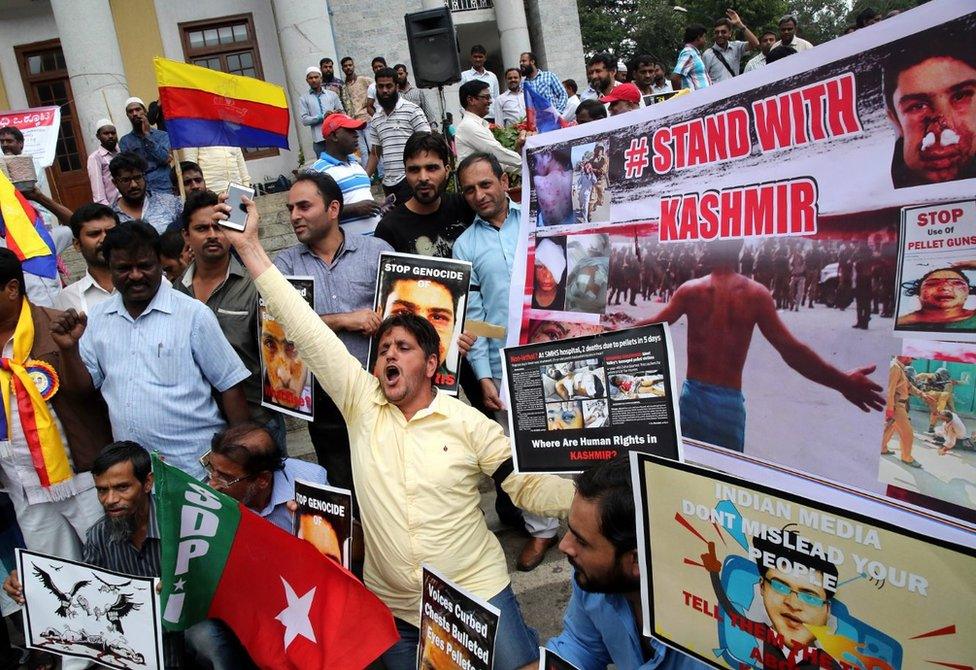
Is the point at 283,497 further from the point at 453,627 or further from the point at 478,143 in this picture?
the point at 478,143

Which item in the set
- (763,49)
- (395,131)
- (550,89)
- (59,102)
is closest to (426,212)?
(395,131)

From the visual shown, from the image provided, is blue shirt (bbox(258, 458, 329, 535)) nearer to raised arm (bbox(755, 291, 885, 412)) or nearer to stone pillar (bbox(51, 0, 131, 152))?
raised arm (bbox(755, 291, 885, 412))

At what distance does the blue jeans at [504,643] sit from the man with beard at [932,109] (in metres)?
1.67

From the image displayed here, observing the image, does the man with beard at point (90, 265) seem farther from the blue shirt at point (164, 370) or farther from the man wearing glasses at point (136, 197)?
the man wearing glasses at point (136, 197)

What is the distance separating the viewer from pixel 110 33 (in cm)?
1173

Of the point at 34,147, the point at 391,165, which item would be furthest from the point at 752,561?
the point at 34,147

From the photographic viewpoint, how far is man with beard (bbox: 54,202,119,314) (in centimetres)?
375

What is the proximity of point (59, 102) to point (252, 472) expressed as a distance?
14052 millimetres

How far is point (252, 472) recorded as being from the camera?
278 centimetres

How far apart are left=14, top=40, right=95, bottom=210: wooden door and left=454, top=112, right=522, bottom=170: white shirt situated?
10.8m

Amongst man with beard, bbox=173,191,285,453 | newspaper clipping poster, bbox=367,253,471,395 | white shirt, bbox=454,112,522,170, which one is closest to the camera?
newspaper clipping poster, bbox=367,253,471,395

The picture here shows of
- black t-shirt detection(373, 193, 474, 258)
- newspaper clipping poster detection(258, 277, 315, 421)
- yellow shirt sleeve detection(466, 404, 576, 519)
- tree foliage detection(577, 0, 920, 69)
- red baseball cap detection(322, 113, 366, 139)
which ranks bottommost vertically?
yellow shirt sleeve detection(466, 404, 576, 519)

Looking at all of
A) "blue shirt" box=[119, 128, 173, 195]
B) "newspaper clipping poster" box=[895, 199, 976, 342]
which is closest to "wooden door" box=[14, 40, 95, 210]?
"blue shirt" box=[119, 128, 173, 195]

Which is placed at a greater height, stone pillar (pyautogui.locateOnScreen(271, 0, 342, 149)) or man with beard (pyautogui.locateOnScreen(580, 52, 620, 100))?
stone pillar (pyautogui.locateOnScreen(271, 0, 342, 149))
